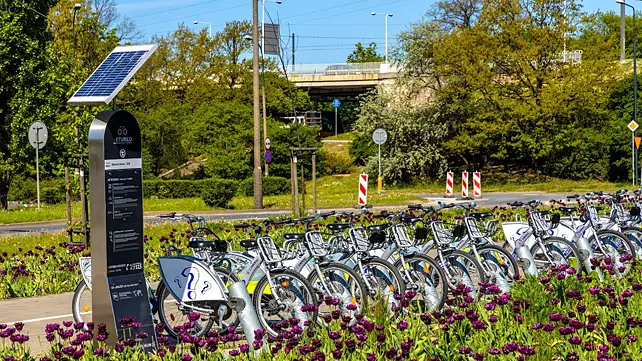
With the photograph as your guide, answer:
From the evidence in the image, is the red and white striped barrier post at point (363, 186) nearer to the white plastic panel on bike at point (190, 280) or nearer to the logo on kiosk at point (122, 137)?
the white plastic panel on bike at point (190, 280)

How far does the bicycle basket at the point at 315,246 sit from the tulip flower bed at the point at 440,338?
3.55 feet

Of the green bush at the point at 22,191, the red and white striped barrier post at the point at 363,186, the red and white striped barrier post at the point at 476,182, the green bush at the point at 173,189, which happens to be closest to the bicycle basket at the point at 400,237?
the red and white striped barrier post at the point at 363,186

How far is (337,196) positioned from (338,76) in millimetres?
35012

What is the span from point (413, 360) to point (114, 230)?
2.57 m

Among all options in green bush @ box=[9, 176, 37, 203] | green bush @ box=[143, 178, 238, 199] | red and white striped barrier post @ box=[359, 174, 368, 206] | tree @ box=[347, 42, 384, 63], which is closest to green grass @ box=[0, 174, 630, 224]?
green bush @ box=[143, 178, 238, 199]

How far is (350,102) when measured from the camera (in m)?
92.9

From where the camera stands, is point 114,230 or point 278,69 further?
point 278,69

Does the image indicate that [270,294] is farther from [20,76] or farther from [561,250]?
[20,76]

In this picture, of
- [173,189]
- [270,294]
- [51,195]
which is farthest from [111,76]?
[51,195]

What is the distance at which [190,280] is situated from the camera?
783cm

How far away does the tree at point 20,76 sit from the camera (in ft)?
115

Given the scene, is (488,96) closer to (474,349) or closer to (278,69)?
(278,69)

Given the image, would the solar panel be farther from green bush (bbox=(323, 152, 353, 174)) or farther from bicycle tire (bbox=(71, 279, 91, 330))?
green bush (bbox=(323, 152, 353, 174))

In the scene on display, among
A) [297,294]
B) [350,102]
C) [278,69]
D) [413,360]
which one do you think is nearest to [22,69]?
[278,69]
